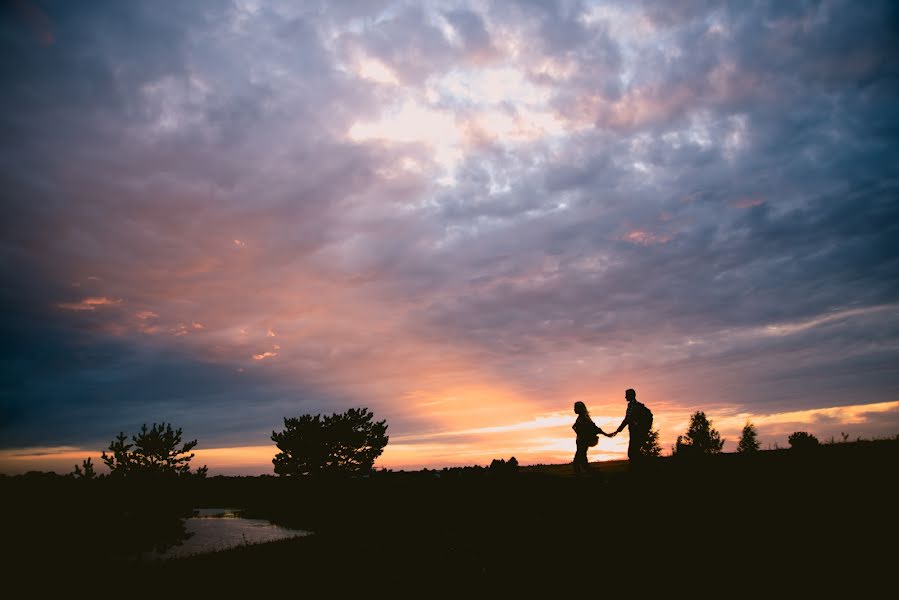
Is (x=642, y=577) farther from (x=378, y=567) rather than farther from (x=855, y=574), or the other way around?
(x=378, y=567)

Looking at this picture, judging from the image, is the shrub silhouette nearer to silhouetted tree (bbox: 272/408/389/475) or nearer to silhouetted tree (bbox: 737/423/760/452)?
silhouetted tree (bbox: 272/408/389/475)

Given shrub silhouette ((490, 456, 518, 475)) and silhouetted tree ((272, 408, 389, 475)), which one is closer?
shrub silhouette ((490, 456, 518, 475))

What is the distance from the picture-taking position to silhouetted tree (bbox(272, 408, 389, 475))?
42562 millimetres

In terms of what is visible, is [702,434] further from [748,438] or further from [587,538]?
[587,538]

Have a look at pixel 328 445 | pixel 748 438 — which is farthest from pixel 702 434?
pixel 328 445

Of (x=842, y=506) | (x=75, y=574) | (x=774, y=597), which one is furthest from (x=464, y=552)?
(x=75, y=574)

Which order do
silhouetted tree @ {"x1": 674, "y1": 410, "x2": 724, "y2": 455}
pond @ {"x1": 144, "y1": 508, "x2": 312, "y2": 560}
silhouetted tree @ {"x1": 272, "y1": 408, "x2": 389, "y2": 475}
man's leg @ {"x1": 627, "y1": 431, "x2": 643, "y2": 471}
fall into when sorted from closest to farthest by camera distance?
man's leg @ {"x1": 627, "y1": 431, "x2": 643, "y2": 471} < pond @ {"x1": 144, "y1": 508, "x2": 312, "y2": 560} < silhouetted tree @ {"x1": 272, "y1": 408, "x2": 389, "y2": 475} < silhouetted tree @ {"x1": 674, "y1": 410, "x2": 724, "y2": 455}

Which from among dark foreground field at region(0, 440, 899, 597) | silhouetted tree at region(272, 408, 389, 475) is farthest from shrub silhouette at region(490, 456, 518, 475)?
silhouetted tree at region(272, 408, 389, 475)

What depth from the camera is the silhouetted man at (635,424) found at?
14766 mm

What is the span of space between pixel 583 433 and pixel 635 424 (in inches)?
81.7

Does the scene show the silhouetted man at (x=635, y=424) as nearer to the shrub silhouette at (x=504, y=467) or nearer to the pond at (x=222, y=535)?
the shrub silhouette at (x=504, y=467)

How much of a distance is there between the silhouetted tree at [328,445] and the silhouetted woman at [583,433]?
3122cm

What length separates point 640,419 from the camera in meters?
14.8

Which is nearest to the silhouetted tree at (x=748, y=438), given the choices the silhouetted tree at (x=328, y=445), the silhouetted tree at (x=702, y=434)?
the silhouetted tree at (x=702, y=434)
